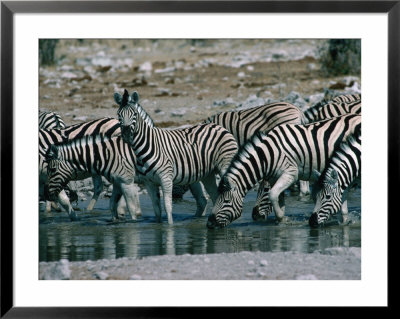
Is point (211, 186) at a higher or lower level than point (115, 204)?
higher

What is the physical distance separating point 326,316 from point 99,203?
6.98ft

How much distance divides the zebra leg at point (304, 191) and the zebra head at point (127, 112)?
4.86ft

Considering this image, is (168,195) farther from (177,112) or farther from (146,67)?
(146,67)

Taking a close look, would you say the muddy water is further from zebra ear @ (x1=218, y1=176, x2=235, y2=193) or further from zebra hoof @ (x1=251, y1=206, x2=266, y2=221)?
zebra ear @ (x1=218, y1=176, x2=235, y2=193)

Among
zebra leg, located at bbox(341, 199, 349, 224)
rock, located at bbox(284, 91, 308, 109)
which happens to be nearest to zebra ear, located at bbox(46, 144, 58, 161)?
rock, located at bbox(284, 91, 308, 109)

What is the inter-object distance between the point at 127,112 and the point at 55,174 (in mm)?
783

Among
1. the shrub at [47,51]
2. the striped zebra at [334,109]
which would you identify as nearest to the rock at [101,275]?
the shrub at [47,51]

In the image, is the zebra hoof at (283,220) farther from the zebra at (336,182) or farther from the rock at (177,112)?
the rock at (177,112)

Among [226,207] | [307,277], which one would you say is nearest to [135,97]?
[226,207]

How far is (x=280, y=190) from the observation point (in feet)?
27.6

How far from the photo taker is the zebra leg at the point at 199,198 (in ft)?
27.0
